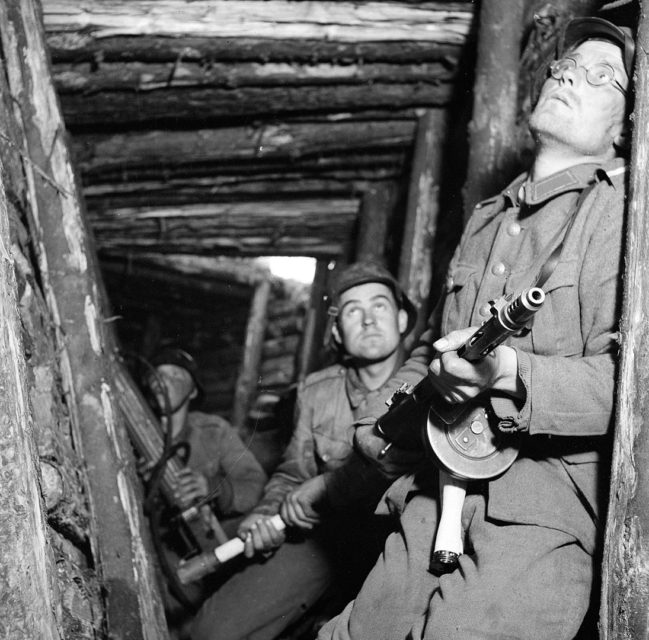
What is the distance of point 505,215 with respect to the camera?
9.34 feet

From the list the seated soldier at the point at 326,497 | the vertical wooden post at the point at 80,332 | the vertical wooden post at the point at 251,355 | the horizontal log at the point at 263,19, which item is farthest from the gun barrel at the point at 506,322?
the vertical wooden post at the point at 251,355

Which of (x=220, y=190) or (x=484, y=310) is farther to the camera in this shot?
(x=220, y=190)

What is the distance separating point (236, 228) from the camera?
7672 mm

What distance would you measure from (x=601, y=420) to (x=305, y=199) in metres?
5.03

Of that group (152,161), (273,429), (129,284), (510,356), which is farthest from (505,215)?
(129,284)

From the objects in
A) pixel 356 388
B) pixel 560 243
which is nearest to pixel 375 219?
pixel 356 388

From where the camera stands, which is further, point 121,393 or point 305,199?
point 305,199

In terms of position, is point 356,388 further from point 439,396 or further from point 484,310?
point 439,396

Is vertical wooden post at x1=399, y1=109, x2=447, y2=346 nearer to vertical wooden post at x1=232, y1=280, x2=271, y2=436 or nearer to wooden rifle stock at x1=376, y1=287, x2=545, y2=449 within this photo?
wooden rifle stock at x1=376, y1=287, x2=545, y2=449

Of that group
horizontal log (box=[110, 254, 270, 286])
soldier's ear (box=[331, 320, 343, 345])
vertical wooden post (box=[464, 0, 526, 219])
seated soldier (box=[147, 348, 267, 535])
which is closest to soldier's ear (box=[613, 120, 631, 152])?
vertical wooden post (box=[464, 0, 526, 219])

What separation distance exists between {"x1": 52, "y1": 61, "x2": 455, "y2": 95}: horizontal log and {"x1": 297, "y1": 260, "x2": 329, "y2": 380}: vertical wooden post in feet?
10.4

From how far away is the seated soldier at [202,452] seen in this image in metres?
5.57

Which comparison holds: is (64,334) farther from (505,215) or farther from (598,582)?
(598,582)

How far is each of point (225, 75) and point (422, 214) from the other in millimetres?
1450
